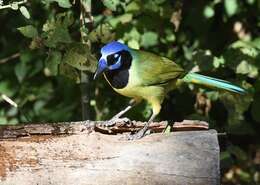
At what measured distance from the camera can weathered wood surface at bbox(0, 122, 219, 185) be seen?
2303 mm

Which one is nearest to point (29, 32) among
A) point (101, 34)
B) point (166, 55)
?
point (101, 34)

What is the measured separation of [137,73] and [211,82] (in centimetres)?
45

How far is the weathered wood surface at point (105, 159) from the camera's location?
2303 mm

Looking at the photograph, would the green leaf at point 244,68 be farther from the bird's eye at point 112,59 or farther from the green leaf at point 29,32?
the green leaf at point 29,32

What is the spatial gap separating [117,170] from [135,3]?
4.57ft

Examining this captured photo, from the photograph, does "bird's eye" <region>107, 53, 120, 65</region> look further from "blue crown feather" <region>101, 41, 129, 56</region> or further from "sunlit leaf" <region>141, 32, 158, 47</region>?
"sunlit leaf" <region>141, 32, 158, 47</region>

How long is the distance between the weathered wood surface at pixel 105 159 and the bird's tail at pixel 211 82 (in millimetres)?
628

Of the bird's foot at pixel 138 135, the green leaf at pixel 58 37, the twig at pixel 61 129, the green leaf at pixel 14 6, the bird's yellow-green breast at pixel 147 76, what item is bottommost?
the bird's foot at pixel 138 135

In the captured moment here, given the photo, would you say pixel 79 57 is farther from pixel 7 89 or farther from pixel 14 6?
pixel 7 89

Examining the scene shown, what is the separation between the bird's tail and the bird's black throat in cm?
36

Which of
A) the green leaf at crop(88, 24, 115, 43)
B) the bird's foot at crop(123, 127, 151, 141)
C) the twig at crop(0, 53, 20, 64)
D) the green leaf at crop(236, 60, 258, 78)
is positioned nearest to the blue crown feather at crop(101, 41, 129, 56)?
the green leaf at crop(88, 24, 115, 43)

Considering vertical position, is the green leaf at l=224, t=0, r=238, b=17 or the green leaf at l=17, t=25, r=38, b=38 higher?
the green leaf at l=17, t=25, r=38, b=38

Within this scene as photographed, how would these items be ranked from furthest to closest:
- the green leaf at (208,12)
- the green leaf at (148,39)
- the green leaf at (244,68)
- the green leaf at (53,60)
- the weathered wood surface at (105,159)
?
the green leaf at (208,12) → the green leaf at (148,39) → the green leaf at (244,68) → the green leaf at (53,60) → the weathered wood surface at (105,159)

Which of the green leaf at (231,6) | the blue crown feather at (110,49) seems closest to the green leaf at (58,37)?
the blue crown feather at (110,49)
